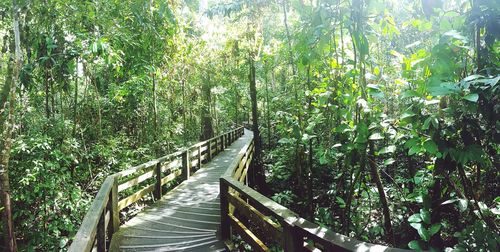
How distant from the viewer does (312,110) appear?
6613mm

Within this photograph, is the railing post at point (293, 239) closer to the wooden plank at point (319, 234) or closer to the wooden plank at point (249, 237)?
the wooden plank at point (319, 234)

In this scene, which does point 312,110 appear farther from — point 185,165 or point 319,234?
point 319,234

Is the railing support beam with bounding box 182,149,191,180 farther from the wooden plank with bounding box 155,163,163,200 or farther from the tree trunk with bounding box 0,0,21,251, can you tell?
the tree trunk with bounding box 0,0,21,251

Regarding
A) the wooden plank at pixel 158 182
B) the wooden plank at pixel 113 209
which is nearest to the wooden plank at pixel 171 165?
the wooden plank at pixel 158 182

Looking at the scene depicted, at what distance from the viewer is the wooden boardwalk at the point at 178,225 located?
14.9ft

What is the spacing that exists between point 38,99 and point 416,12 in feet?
40.1

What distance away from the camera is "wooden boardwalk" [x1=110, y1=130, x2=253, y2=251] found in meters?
4.55

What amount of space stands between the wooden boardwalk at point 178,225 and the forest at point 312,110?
1699 mm

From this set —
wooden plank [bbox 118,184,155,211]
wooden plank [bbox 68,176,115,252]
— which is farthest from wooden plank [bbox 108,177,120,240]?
wooden plank [bbox 68,176,115,252]

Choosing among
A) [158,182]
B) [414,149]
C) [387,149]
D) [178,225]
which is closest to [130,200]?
[178,225]

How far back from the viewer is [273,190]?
11398mm

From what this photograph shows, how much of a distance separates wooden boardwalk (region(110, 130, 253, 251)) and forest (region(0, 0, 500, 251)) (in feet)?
5.57

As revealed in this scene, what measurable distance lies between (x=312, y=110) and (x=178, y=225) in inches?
134

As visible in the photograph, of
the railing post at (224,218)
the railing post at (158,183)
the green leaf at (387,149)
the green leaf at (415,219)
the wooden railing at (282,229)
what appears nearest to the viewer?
the wooden railing at (282,229)
